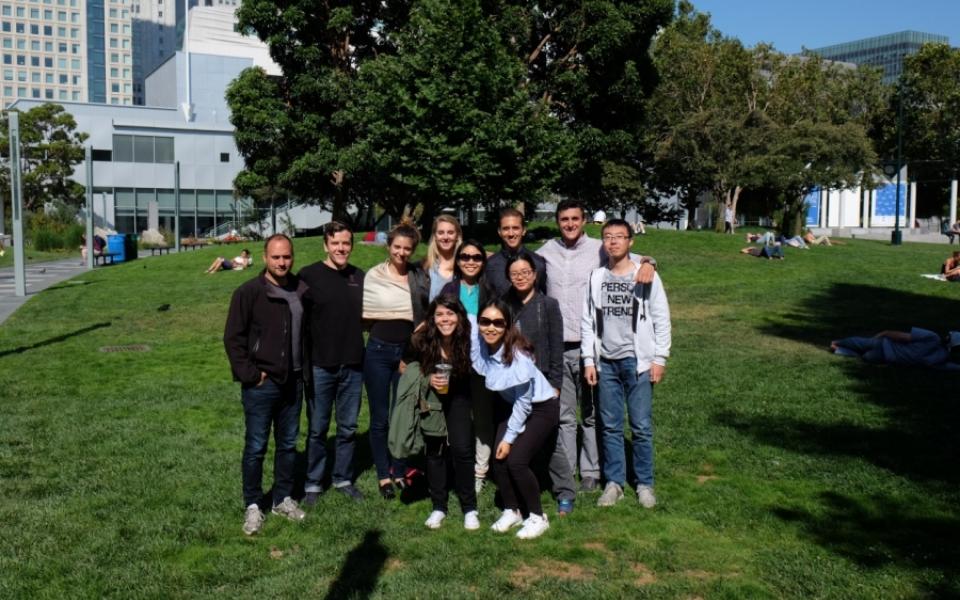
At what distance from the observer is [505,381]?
17.2ft

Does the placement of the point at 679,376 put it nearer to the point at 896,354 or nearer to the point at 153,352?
the point at 896,354

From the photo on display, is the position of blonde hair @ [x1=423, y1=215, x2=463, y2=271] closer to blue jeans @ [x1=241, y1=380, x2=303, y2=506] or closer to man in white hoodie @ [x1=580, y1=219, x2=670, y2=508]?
man in white hoodie @ [x1=580, y1=219, x2=670, y2=508]

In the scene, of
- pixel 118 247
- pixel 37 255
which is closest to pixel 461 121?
pixel 118 247

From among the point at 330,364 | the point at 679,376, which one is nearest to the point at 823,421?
the point at 679,376

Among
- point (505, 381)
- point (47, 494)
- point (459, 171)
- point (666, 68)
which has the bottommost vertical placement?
point (47, 494)

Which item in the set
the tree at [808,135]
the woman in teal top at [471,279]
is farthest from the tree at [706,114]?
the woman in teal top at [471,279]

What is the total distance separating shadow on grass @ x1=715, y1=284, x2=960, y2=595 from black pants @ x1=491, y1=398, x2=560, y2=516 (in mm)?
1712

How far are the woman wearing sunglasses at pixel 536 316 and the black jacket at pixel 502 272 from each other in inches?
3.7

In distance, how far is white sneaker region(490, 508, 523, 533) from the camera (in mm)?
5406

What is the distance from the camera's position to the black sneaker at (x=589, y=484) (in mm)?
6207

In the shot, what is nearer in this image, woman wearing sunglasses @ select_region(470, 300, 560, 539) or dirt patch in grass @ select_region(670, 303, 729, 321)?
woman wearing sunglasses @ select_region(470, 300, 560, 539)

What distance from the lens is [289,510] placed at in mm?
5668

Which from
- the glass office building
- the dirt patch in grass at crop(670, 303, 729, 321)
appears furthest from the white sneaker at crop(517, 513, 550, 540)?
the glass office building

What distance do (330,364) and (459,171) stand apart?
21133mm
